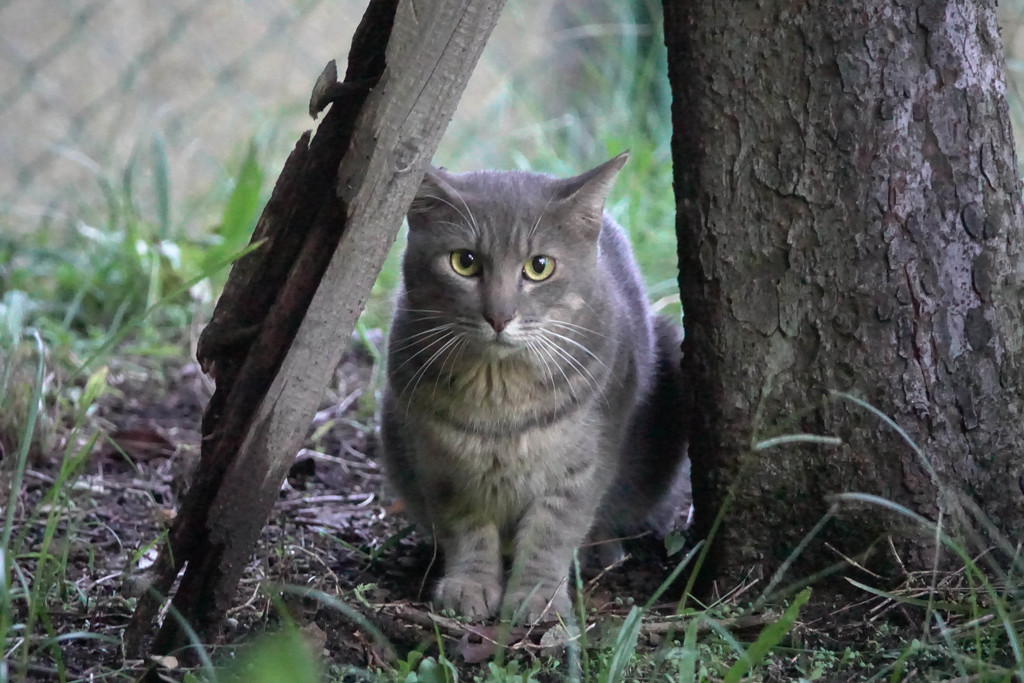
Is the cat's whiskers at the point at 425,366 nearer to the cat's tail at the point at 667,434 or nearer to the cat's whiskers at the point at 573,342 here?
the cat's whiskers at the point at 573,342

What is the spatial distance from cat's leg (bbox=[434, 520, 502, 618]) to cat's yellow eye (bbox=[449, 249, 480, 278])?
57 centimetres

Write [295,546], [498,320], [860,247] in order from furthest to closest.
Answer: [295,546], [498,320], [860,247]

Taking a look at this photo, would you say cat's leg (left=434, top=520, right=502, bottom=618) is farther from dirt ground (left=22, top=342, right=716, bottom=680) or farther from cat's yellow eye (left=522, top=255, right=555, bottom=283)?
cat's yellow eye (left=522, top=255, right=555, bottom=283)

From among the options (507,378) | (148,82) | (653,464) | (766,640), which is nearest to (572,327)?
(507,378)

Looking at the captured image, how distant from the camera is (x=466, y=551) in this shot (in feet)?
7.59

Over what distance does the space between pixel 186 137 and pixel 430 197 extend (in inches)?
123

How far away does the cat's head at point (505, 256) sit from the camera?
2.16 meters

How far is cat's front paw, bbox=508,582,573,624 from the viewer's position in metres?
2.06

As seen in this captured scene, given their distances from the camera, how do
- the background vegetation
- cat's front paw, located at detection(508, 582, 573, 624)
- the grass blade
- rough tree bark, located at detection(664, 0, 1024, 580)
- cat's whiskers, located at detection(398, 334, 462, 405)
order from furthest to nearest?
the background vegetation
cat's whiskers, located at detection(398, 334, 462, 405)
cat's front paw, located at detection(508, 582, 573, 624)
rough tree bark, located at detection(664, 0, 1024, 580)
the grass blade

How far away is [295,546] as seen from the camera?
2387 millimetres

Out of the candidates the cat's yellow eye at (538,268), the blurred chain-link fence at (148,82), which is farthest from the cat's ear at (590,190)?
the blurred chain-link fence at (148,82)

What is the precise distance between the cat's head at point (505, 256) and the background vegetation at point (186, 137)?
1248 millimetres

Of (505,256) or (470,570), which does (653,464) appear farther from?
(505,256)

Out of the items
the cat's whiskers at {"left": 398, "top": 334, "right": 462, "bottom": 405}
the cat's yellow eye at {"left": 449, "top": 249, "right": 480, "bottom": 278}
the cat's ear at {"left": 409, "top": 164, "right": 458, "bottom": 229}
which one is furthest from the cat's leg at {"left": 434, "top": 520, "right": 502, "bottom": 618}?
the cat's ear at {"left": 409, "top": 164, "right": 458, "bottom": 229}
